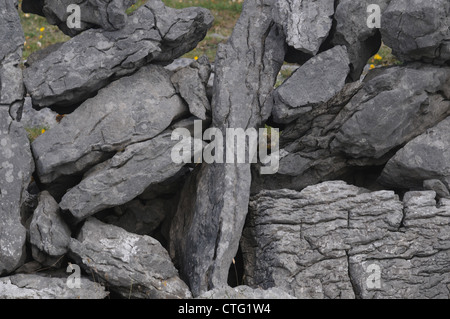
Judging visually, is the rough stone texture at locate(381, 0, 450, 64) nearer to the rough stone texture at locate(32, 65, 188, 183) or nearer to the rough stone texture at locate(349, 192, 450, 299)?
the rough stone texture at locate(349, 192, 450, 299)

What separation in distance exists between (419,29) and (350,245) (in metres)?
3.38

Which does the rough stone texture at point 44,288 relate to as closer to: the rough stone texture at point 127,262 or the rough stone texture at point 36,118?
the rough stone texture at point 127,262

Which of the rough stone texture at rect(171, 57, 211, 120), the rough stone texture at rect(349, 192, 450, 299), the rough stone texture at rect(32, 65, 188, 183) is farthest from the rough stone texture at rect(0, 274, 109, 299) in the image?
the rough stone texture at rect(349, 192, 450, 299)

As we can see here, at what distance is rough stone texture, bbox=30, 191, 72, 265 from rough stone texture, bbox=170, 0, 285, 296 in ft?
5.89

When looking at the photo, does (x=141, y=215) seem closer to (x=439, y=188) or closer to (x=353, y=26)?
(x=353, y=26)

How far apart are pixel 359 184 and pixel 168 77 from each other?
3.61 metres

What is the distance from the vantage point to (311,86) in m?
10.4

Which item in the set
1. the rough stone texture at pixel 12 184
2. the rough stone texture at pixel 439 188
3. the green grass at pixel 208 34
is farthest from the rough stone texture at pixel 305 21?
the green grass at pixel 208 34

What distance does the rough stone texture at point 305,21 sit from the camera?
1048 centimetres

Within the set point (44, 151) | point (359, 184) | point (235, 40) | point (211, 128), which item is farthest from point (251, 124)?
point (44, 151)

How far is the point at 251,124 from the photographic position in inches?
411

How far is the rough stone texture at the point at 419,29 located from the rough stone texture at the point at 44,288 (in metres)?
5.76

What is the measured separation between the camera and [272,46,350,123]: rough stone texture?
10383 mm

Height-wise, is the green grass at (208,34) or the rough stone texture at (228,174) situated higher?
the green grass at (208,34)
